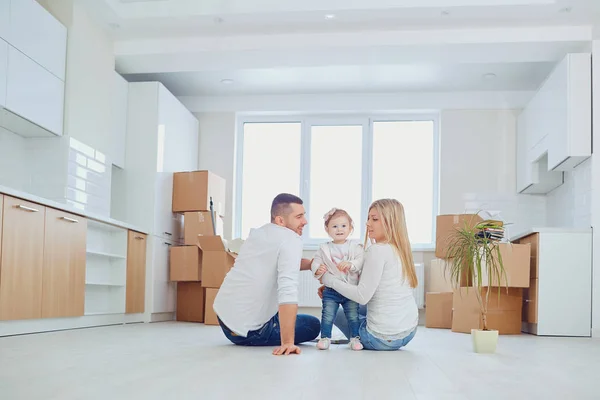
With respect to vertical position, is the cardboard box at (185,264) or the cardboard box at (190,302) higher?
the cardboard box at (185,264)

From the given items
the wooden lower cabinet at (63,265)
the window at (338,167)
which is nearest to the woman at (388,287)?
the wooden lower cabinet at (63,265)

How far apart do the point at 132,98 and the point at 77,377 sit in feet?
16.3

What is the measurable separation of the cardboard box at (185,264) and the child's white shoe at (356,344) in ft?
11.2

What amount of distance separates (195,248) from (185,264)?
7.3 inches

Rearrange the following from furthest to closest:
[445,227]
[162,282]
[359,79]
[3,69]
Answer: [359,79], [162,282], [445,227], [3,69]

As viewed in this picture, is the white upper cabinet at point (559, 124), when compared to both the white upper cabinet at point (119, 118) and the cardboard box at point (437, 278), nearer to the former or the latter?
the cardboard box at point (437, 278)

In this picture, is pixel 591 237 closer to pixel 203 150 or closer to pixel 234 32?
pixel 234 32

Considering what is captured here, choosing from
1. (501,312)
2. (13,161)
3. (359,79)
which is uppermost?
(359,79)

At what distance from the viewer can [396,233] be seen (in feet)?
12.0

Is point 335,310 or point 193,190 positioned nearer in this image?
point 335,310

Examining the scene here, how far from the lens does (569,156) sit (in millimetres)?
5754

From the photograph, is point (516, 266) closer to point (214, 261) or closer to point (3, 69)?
point (214, 261)

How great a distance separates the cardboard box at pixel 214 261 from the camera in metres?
6.57

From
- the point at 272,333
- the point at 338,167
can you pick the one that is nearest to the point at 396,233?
the point at 272,333
